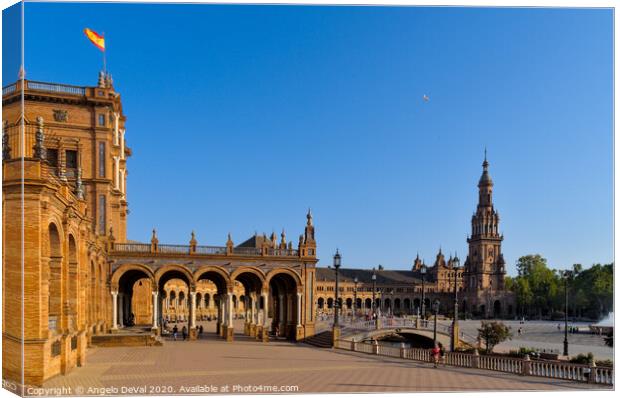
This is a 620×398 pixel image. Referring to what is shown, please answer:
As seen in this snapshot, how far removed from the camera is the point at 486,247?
133 metres

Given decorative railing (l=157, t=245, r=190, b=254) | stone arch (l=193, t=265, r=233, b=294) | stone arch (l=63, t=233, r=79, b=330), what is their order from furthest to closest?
stone arch (l=193, t=265, r=233, b=294) → decorative railing (l=157, t=245, r=190, b=254) → stone arch (l=63, t=233, r=79, b=330)

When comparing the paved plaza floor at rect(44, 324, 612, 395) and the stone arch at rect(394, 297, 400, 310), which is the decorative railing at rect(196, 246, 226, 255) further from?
the stone arch at rect(394, 297, 400, 310)

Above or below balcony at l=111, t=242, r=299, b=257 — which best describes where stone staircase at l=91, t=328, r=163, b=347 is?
below

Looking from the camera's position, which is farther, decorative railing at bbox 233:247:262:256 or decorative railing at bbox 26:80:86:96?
decorative railing at bbox 233:247:262:256

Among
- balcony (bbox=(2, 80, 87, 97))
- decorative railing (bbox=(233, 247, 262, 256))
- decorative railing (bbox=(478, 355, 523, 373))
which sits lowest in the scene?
decorative railing (bbox=(478, 355, 523, 373))

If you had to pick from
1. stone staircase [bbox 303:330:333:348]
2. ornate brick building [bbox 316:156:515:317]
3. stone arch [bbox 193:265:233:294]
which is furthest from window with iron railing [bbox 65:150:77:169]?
ornate brick building [bbox 316:156:515:317]

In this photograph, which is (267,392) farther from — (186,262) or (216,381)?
(186,262)

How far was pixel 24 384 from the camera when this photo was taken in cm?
1759

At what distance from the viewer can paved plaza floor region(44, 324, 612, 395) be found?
63.2ft

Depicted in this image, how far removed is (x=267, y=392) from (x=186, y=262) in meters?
28.5

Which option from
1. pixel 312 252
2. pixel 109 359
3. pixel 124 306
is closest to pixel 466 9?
pixel 109 359

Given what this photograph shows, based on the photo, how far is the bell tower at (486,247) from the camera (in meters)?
132

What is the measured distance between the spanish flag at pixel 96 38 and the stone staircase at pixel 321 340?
2560 cm

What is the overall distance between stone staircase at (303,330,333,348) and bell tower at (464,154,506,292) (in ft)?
Answer: 299
